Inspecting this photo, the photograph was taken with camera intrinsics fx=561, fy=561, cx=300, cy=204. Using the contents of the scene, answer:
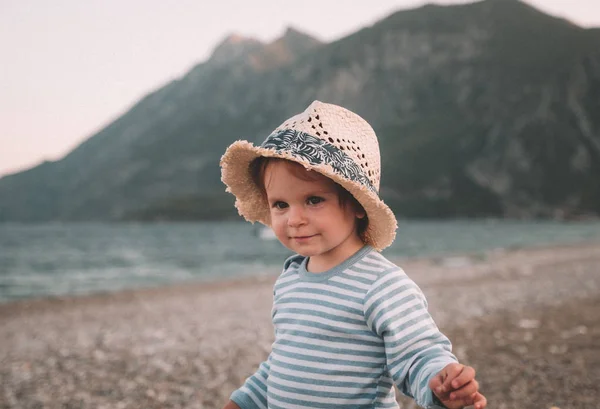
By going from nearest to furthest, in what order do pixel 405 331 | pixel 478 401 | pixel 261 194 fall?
pixel 478 401 → pixel 405 331 → pixel 261 194

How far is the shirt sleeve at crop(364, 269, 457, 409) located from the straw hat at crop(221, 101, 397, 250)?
0.34 meters

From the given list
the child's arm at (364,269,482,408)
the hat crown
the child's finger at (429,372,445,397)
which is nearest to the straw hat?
the hat crown

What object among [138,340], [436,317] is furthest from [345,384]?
[436,317]

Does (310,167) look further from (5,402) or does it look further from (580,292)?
(580,292)

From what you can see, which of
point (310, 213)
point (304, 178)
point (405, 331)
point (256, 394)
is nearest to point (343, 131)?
point (304, 178)

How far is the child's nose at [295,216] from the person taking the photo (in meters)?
2.76

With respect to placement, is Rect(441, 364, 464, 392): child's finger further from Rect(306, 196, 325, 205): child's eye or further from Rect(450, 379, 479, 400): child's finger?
Rect(306, 196, 325, 205): child's eye

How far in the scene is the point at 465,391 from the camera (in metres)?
2.12

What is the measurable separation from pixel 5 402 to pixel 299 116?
6560 millimetres

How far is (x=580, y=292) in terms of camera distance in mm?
17594

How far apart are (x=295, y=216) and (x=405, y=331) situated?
2.46ft

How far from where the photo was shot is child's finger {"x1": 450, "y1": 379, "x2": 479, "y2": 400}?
2.11 meters

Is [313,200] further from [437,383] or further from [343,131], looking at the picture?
[437,383]

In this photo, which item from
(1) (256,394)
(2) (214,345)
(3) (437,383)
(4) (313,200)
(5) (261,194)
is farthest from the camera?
(2) (214,345)
